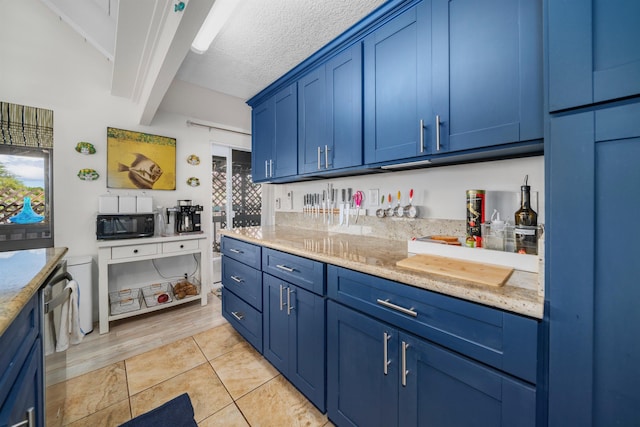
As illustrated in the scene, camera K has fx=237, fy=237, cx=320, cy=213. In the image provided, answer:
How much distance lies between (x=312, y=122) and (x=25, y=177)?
2.57 metres

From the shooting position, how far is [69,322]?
3.57 feet

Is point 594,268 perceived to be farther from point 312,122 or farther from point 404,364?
point 312,122

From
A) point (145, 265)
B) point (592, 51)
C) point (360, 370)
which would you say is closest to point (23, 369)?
point (360, 370)

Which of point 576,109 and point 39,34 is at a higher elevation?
point 39,34

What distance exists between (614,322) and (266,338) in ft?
5.42

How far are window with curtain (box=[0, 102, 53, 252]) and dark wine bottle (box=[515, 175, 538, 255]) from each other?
3494mm

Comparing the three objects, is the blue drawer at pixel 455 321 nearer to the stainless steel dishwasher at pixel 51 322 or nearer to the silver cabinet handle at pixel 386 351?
the silver cabinet handle at pixel 386 351

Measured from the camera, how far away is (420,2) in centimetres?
123

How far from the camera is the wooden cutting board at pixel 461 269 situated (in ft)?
2.62

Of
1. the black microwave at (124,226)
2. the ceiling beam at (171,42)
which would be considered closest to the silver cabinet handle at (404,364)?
the ceiling beam at (171,42)

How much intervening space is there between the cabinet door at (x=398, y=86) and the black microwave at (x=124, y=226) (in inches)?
89.1

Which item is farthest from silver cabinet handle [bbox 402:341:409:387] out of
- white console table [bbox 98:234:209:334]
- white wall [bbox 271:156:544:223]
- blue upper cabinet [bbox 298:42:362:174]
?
white console table [bbox 98:234:209:334]

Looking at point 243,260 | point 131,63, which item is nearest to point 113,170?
point 131,63

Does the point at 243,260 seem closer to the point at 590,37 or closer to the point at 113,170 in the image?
the point at 113,170
